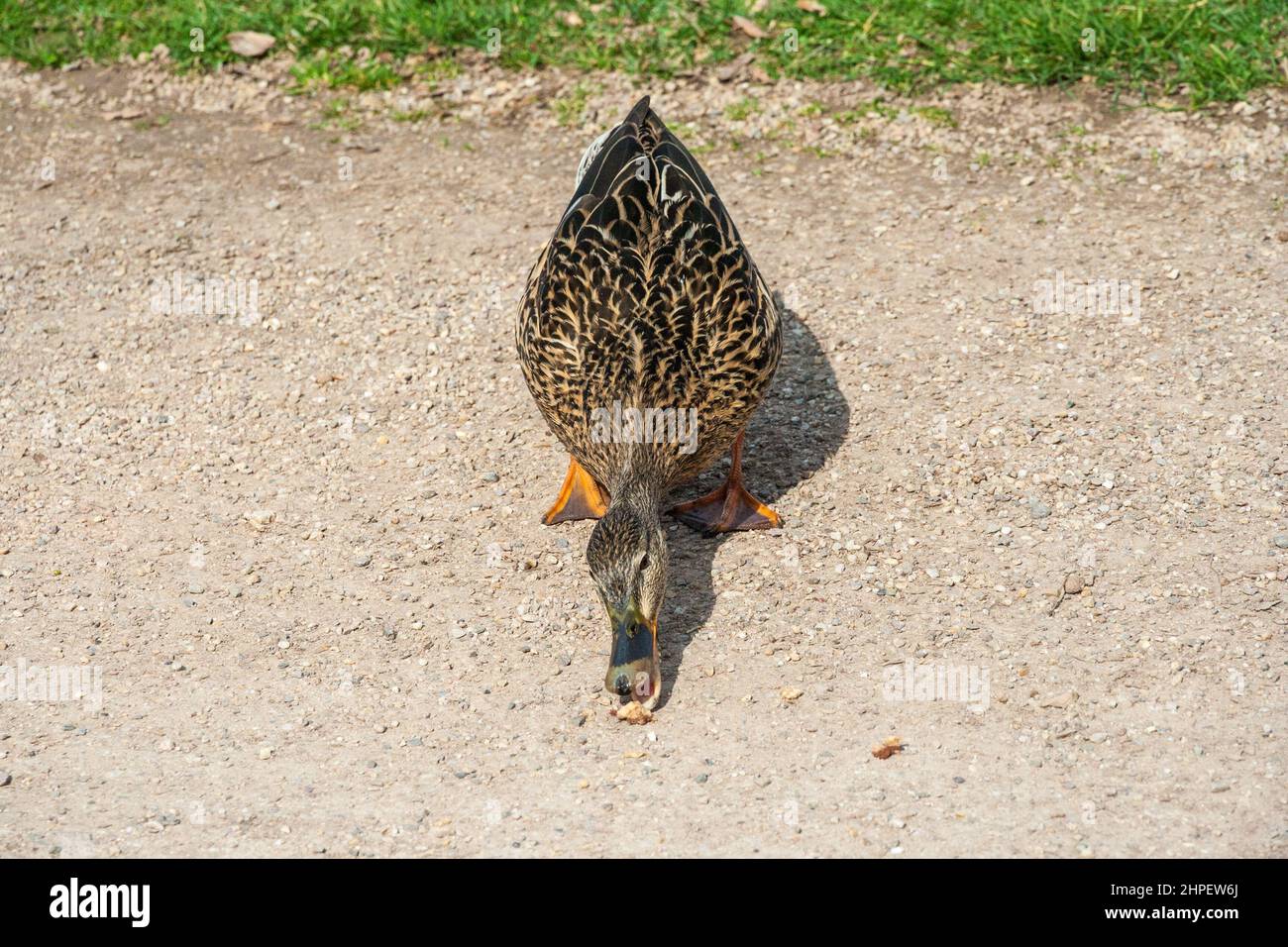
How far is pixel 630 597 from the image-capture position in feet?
16.5

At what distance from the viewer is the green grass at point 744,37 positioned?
861cm

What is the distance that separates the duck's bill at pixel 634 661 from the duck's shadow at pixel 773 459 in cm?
24

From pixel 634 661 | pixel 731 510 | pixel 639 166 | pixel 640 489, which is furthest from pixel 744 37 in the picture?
pixel 634 661

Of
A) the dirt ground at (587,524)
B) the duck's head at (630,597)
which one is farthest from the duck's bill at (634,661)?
the dirt ground at (587,524)

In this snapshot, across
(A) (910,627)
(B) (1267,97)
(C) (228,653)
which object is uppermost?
(B) (1267,97)

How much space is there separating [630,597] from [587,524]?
121cm

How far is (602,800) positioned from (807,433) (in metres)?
2.47

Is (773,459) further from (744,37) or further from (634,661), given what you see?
(744,37)

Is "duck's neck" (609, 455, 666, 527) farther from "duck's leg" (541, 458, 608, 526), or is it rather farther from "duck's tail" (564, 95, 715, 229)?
"duck's tail" (564, 95, 715, 229)

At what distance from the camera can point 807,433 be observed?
6.63 m

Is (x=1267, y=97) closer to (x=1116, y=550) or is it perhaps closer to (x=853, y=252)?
(x=853, y=252)

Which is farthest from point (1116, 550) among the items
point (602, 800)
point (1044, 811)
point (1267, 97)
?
point (1267, 97)

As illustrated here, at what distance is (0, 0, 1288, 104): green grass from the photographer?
8609 millimetres

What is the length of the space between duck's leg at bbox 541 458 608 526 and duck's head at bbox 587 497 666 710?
0.92 meters
